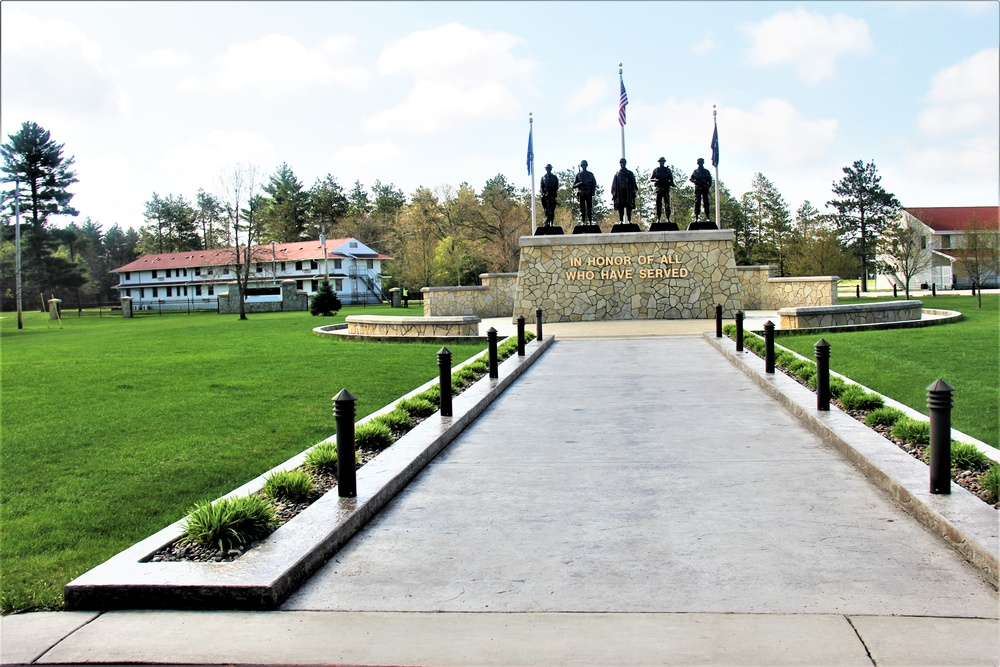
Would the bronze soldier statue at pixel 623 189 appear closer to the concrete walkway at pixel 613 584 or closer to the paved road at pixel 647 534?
the paved road at pixel 647 534

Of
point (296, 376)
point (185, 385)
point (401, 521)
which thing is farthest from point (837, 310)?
point (401, 521)

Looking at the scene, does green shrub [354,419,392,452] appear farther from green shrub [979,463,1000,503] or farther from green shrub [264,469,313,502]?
green shrub [979,463,1000,503]

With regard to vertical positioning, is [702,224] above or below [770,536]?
above

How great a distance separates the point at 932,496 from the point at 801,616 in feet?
7.46

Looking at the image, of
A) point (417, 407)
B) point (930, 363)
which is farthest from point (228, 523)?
point (930, 363)

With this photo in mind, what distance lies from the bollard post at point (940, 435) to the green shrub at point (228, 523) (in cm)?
464

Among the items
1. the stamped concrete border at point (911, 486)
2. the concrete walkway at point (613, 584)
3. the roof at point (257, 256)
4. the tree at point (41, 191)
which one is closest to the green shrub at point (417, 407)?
the concrete walkway at point (613, 584)

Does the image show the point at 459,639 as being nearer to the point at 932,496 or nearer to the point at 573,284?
the point at 932,496

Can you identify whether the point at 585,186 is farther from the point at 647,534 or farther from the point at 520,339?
the point at 647,534

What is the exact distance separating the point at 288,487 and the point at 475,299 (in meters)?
27.0

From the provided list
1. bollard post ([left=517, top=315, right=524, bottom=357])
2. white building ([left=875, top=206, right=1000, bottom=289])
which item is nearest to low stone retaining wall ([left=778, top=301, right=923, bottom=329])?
bollard post ([left=517, top=315, right=524, bottom=357])

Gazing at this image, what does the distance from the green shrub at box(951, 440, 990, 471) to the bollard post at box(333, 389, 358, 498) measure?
189 inches

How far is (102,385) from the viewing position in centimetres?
1337

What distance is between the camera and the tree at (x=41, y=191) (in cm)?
5672
